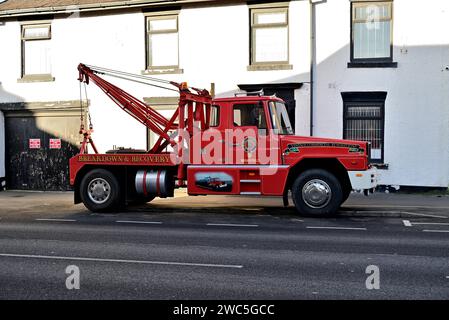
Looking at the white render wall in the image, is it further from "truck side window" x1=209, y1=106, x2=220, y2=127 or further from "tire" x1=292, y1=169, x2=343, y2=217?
"tire" x1=292, y1=169, x2=343, y2=217

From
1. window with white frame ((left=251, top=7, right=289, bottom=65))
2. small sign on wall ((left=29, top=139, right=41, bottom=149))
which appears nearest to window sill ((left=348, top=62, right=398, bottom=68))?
window with white frame ((left=251, top=7, right=289, bottom=65))

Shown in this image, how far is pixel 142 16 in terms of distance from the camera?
773 inches

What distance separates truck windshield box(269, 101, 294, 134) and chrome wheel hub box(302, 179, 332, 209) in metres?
1.46

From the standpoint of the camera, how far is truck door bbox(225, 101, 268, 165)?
12.9 meters

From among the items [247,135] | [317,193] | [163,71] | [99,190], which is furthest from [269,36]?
[99,190]

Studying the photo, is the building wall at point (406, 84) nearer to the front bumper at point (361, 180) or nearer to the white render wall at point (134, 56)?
the white render wall at point (134, 56)

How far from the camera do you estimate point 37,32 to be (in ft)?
68.5

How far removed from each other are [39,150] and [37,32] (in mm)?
4525

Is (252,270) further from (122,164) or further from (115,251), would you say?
(122,164)

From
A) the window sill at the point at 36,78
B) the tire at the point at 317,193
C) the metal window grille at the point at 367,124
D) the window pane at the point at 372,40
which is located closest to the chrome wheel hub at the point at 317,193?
the tire at the point at 317,193

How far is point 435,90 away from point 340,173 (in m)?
6.13

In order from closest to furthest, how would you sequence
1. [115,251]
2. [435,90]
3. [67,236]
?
[115,251] < [67,236] < [435,90]

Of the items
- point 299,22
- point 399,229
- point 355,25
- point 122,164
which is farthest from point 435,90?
point 122,164

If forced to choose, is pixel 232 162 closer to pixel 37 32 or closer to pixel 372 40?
pixel 372 40
